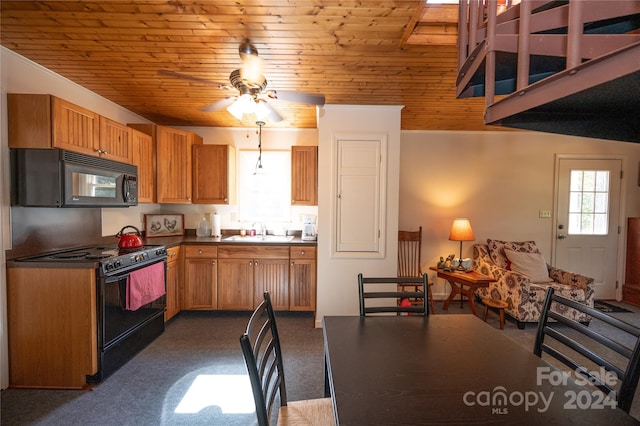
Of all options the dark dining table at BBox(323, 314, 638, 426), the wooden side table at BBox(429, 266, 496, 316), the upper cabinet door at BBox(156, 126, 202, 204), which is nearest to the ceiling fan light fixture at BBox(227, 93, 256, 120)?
the dark dining table at BBox(323, 314, 638, 426)

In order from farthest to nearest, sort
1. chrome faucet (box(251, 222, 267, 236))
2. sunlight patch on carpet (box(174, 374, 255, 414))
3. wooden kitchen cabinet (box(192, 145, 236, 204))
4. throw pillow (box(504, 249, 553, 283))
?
chrome faucet (box(251, 222, 267, 236))
wooden kitchen cabinet (box(192, 145, 236, 204))
throw pillow (box(504, 249, 553, 283))
sunlight patch on carpet (box(174, 374, 255, 414))

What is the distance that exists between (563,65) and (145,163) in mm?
3649

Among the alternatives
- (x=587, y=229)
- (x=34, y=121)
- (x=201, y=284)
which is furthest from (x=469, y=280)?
(x=34, y=121)

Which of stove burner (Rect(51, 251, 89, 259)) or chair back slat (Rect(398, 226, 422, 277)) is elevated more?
stove burner (Rect(51, 251, 89, 259))

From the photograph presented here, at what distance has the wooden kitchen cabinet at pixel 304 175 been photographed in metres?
3.69

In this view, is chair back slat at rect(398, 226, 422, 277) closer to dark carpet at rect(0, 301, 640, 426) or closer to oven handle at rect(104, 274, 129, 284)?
dark carpet at rect(0, 301, 640, 426)

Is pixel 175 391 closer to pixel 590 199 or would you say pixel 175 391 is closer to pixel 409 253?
pixel 409 253

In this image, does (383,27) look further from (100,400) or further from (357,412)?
(100,400)

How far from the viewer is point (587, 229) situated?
4152mm

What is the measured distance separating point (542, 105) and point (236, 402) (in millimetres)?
2389

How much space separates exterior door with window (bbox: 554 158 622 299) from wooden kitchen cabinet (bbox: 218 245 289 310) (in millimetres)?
4110

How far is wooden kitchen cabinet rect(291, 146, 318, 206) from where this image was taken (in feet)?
12.1

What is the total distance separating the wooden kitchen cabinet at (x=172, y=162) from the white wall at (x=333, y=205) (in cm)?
183

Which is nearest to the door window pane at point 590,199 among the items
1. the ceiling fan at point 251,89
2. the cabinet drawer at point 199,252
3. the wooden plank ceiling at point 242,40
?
the wooden plank ceiling at point 242,40
